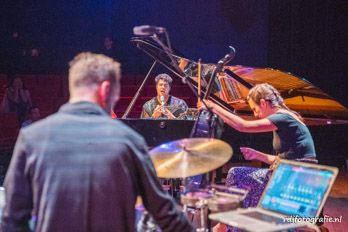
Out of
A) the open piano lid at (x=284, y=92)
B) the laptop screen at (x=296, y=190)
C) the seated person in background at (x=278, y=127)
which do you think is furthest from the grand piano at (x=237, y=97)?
the laptop screen at (x=296, y=190)

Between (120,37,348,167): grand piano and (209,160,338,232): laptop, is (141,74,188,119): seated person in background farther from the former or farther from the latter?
(209,160,338,232): laptop

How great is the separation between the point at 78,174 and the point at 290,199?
1108 millimetres

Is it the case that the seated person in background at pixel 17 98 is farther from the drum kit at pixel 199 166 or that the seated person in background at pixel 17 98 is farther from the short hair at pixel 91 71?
the short hair at pixel 91 71

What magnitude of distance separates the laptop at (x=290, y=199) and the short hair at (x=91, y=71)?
0.83 meters

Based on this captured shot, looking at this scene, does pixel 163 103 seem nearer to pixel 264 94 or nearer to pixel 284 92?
pixel 284 92

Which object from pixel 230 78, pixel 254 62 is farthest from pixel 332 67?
pixel 230 78

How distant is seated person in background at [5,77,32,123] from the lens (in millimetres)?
8844

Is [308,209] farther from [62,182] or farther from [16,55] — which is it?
[16,55]

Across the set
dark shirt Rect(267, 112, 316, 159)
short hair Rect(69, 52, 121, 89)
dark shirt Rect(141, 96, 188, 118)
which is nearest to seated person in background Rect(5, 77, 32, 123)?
dark shirt Rect(141, 96, 188, 118)

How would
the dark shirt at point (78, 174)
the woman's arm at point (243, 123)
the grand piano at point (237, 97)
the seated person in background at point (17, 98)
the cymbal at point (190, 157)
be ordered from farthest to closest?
1. the seated person in background at point (17, 98)
2. the grand piano at point (237, 97)
3. the woman's arm at point (243, 123)
4. the cymbal at point (190, 157)
5. the dark shirt at point (78, 174)

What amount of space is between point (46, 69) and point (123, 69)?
171 cm

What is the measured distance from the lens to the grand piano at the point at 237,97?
474cm

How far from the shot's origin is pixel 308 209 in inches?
92.4

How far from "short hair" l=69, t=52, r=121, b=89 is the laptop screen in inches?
41.7
